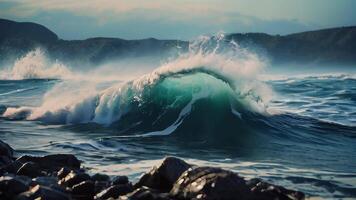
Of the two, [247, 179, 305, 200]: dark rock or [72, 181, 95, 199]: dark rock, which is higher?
[247, 179, 305, 200]: dark rock

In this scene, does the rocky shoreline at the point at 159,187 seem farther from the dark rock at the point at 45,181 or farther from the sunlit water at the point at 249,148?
the sunlit water at the point at 249,148

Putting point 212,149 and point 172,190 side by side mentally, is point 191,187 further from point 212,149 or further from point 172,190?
point 212,149

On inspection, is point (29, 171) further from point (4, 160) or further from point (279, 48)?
point (279, 48)

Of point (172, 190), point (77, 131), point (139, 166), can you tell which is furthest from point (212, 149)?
point (172, 190)

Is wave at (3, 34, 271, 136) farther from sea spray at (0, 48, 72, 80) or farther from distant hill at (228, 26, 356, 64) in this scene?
distant hill at (228, 26, 356, 64)

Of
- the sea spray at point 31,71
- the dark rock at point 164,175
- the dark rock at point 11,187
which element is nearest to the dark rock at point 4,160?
the dark rock at point 11,187

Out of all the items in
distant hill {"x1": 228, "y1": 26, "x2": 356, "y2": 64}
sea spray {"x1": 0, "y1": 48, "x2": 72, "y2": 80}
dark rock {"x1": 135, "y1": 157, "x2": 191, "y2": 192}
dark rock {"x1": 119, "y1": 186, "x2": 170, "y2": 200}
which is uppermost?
distant hill {"x1": 228, "y1": 26, "x2": 356, "y2": 64}

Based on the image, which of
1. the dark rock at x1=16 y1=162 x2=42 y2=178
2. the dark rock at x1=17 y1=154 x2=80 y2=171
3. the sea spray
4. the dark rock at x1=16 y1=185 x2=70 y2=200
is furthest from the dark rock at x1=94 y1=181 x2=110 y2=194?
the sea spray
